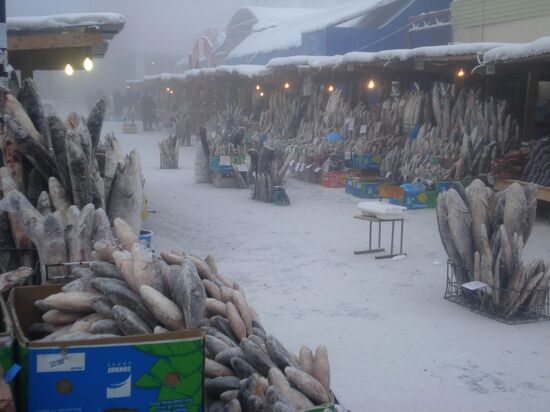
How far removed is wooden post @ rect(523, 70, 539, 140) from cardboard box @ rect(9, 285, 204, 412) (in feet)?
36.8

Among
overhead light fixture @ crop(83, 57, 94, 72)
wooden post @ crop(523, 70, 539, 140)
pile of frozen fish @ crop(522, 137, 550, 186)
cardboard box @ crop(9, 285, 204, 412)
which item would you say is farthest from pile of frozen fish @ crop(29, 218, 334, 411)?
wooden post @ crop(523, 70, 539, 140)

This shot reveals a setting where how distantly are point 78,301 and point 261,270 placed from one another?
Answer: 445 centimetres

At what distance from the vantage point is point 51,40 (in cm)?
935

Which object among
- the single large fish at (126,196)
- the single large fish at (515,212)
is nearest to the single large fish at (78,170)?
the single large fish at (126,196)

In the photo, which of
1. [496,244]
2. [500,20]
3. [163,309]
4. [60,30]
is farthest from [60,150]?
[500,20]

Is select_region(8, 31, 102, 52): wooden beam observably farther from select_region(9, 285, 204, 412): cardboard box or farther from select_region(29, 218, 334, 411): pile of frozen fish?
select_region(9, 285, 204, 412): cardboard box

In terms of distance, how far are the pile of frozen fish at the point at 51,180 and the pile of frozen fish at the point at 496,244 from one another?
3012mm

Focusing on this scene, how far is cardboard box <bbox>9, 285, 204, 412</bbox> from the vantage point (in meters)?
2.35

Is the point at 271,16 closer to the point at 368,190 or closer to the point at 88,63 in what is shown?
the point at 368,190

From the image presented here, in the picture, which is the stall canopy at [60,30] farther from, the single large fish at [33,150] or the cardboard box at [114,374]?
the cardboard box at [114,374]

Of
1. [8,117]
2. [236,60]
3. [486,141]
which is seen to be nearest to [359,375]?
[8,117]

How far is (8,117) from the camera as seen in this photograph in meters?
5.21

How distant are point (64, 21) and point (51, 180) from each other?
491 cm

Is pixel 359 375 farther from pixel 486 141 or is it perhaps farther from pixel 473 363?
pixel 486 141
